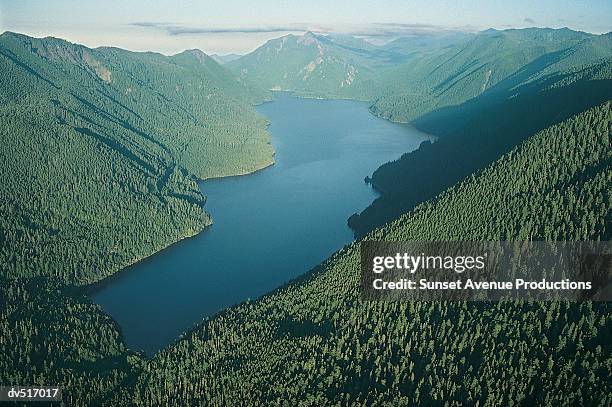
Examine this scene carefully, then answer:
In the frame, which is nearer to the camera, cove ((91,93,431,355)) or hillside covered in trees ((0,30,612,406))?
hillside covered in trees ((0,30,612,406))

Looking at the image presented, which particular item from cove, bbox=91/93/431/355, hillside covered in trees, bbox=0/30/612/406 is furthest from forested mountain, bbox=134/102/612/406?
cove, bbox=91/93/431/355

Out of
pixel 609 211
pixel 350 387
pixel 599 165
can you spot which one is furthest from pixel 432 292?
pixel 599 165

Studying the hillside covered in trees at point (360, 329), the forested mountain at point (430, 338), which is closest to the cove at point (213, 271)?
the hillside covered in trees at point (360, 329)

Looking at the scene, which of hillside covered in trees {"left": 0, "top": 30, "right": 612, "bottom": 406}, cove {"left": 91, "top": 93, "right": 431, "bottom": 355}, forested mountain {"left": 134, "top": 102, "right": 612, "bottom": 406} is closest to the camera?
forested mountain {"left": 134, "top": 102, "right": 612, "bottom": 406}

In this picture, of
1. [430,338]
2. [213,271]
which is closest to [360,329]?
[430,338]

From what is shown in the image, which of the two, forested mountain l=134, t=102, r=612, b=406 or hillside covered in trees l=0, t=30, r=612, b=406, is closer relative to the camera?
forested mountain l=134, t=102, r=612, b=406

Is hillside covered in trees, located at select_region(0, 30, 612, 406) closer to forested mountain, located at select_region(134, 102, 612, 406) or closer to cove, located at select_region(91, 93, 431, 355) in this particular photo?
forested mountain, located at select_region(134, 102, 612, 406)

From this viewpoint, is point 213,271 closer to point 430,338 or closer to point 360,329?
point 360,329

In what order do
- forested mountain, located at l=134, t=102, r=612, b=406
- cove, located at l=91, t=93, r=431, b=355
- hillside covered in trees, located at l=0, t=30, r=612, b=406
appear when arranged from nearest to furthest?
forested mountain, located at l=134, t=102, r=612, b=406
hillside covered in trees, located at l=0, t=30, r=612, b=406
cove, located at l=91, t=93, r=431, b=355

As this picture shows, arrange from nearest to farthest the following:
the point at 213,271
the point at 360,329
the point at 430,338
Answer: the point at 430,338, the point at 360,329, the point at 213,271

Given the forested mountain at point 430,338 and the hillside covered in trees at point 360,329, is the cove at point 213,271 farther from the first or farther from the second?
the forested mountain at point 430,338
